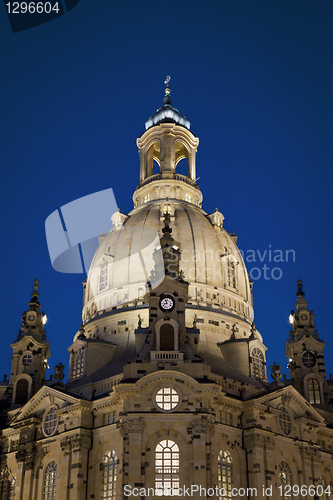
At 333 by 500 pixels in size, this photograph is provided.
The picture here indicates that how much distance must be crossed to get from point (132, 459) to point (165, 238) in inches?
908

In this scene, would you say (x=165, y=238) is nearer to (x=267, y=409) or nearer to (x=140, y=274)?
(x=140, y=274)

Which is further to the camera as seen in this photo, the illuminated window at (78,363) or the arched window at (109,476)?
the illuminated window at (78,363)

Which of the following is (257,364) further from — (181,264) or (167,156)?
(167,156)

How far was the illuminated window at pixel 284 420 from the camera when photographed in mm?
68000

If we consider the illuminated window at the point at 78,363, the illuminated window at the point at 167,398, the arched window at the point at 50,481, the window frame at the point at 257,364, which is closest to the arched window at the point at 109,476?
the arched window at the point at 50,481

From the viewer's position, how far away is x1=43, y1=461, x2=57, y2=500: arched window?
64688 mm

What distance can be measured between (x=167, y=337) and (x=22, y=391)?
24311mm

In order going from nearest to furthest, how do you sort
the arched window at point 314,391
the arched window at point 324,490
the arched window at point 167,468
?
1. the arched window at point 167,468
2. the arched window at point 324,490
3. the arched window at point 314,391

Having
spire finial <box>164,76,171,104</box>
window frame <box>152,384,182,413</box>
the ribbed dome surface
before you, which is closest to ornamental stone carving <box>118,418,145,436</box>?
window frame <box>152,384,182,413</box>

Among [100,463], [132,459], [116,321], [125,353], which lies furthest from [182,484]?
[116,321]

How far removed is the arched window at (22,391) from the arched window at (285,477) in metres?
30.6

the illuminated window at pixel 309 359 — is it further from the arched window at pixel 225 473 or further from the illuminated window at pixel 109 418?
the illuminated window at pixel 109 418

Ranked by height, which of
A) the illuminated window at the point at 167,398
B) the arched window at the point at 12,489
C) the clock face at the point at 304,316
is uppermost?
the clock face at the point at 304,316

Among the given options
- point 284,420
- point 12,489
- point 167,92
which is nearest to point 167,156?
point 167,92
